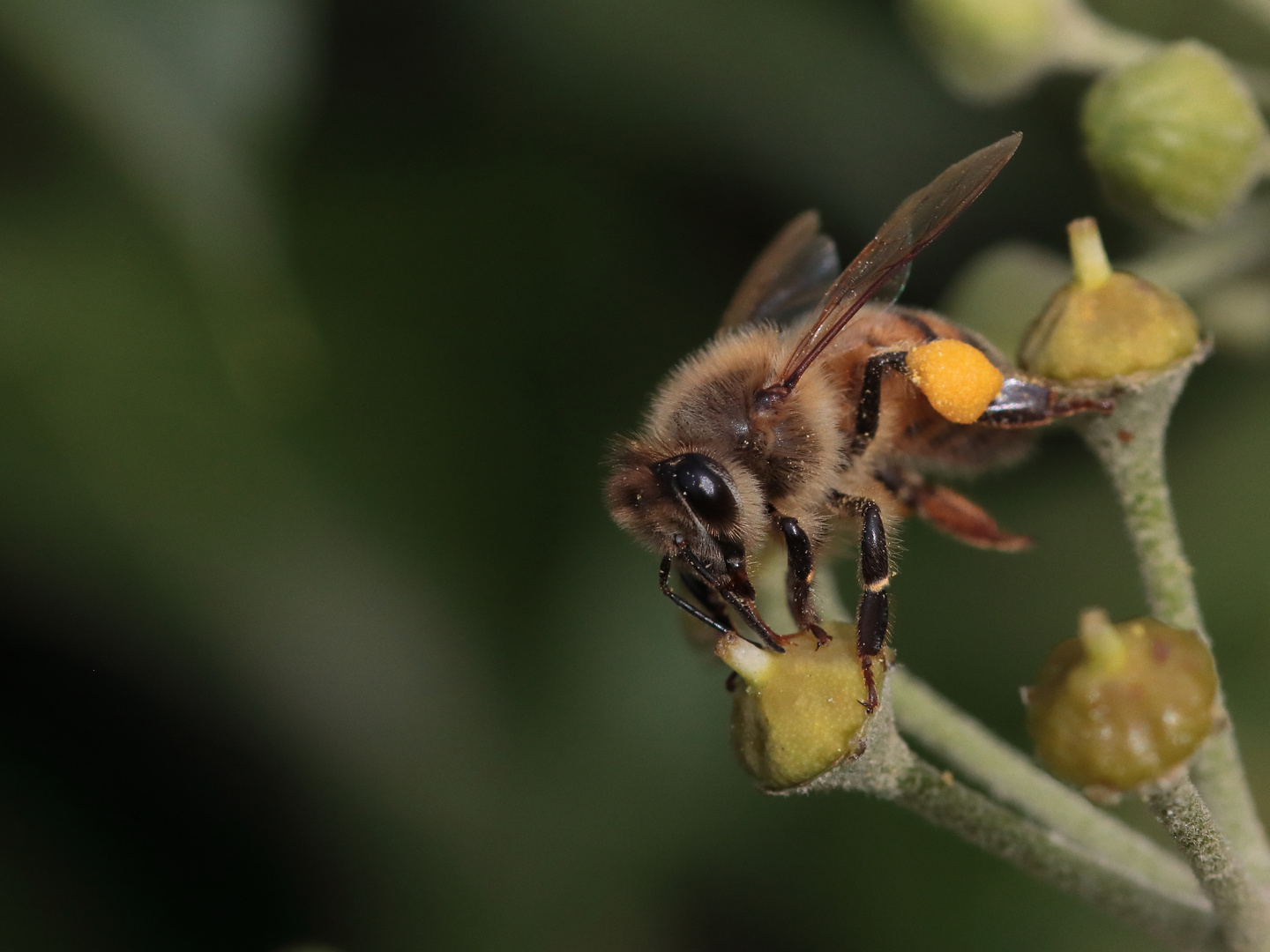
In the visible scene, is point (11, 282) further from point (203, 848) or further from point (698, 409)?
point (698, 409)

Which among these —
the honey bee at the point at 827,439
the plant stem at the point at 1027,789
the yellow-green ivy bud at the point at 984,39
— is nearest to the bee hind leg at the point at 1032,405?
the honey bee at the point at 827,439

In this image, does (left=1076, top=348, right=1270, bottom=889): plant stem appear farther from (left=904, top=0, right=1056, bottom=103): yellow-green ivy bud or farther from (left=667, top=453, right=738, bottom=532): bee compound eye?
(left=904, top=0, right=1056, bottom=103): yellow-green ivy bud

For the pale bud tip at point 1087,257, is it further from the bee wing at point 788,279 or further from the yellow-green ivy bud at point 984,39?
the yellow-green ivy bud at point 984,39

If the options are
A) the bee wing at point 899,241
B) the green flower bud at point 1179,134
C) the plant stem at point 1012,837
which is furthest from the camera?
the green flower bud at point 1179,134

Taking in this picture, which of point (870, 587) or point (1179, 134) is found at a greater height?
point (1179, 134)

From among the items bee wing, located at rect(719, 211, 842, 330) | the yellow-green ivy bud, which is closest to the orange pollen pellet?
bee wing, located at rect(719, 211, 842, 330)

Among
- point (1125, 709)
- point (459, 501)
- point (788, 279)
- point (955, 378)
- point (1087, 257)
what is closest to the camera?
point (1125, 709)

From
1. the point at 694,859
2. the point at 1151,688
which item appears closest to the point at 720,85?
the point at 694,859

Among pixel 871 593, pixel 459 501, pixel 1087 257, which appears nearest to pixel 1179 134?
pixel 1087 257

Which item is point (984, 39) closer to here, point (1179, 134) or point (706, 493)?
point (1179, 134)
